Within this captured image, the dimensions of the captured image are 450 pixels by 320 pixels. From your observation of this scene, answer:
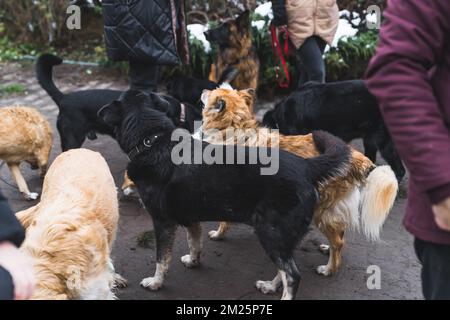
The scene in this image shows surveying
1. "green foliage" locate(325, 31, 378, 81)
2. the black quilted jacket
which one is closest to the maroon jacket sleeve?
the black quilted jacket

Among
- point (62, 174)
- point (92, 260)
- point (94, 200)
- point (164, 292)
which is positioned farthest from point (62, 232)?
point (164, 292)

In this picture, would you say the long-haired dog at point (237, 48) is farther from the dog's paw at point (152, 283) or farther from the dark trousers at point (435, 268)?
the dark trousers at point (435, 268)

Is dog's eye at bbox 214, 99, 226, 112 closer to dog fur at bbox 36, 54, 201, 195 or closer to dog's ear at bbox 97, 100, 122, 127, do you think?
dog fur at bbox 36, 54, 201, 195

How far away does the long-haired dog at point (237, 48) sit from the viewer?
21.4 ft

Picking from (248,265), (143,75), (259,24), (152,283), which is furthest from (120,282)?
(259,24)

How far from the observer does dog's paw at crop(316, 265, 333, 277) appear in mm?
3836

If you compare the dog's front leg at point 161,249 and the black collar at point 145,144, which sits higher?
the black collar at point 145,144

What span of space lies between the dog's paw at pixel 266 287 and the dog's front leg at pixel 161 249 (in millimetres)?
639

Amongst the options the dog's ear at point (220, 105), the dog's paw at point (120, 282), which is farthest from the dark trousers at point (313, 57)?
the dog's paw at point (120, 282)

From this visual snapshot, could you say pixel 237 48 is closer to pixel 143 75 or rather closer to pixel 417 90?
pixel 143 75

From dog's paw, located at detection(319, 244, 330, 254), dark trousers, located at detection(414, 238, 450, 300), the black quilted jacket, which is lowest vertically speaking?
dog's paw, located at detection(319, 244, 330, 254)

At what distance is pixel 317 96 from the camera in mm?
4836

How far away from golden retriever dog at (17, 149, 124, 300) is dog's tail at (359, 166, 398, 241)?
1.64 m

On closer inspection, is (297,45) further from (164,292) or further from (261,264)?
(164,292)
